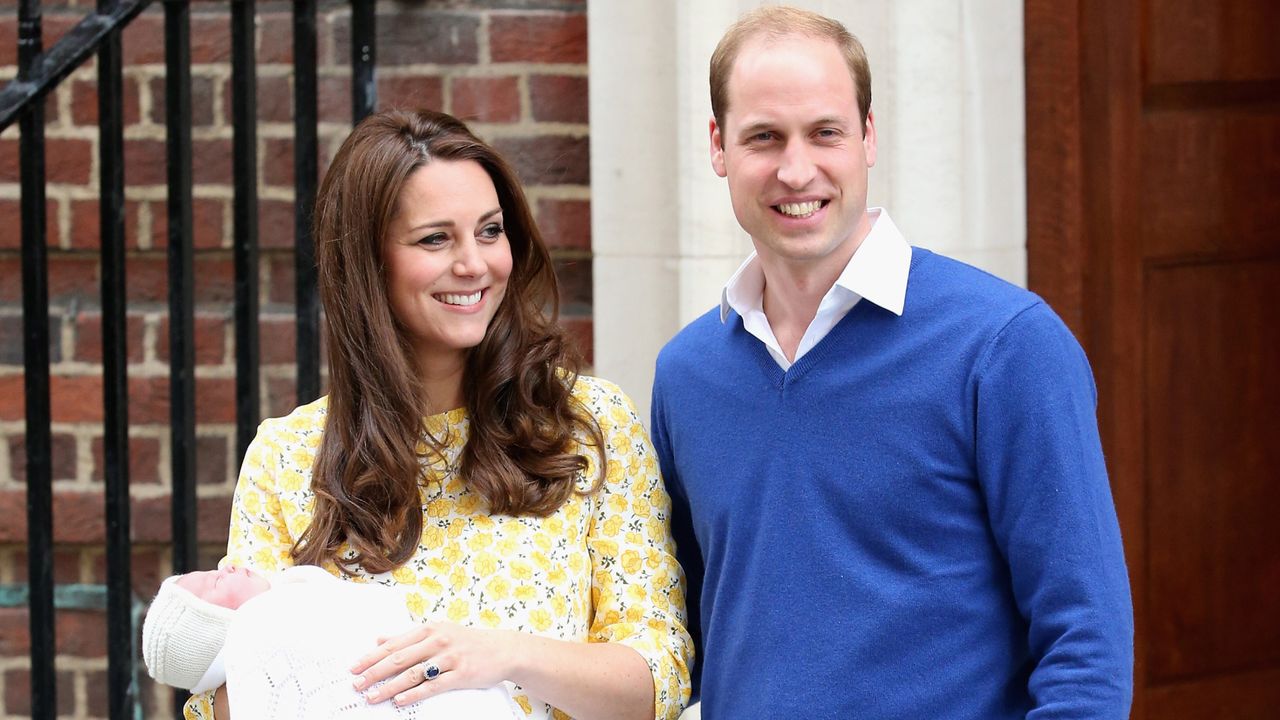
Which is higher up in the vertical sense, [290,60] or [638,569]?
[290,60]

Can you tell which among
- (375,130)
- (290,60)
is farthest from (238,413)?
(375,130)

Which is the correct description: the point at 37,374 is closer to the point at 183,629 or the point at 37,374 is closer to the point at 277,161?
the point at 277,161

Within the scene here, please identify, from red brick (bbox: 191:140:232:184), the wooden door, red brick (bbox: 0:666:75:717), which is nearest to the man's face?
the wooden door

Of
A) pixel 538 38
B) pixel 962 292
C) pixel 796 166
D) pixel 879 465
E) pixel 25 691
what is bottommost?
pixel 25 691

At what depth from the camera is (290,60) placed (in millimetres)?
3281

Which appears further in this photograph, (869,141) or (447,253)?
(447,253)

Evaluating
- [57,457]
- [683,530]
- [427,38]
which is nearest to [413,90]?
[427,38]

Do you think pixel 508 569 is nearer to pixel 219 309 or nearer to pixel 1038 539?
pixel 1038 539

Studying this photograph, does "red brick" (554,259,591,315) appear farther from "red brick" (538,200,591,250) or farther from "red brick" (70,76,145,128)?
"red brick" (70,76,145,128)

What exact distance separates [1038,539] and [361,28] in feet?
5.80

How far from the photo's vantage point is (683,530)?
2420mm

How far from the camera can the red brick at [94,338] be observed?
3283 millimetres

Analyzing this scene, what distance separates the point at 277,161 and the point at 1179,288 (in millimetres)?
1840

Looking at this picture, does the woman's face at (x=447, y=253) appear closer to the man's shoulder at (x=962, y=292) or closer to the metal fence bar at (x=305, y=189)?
the man's shoulder at (x=962, y=292)
